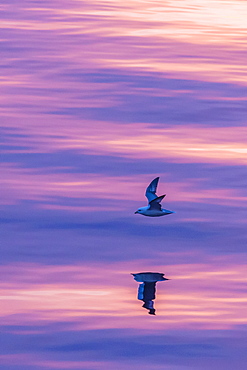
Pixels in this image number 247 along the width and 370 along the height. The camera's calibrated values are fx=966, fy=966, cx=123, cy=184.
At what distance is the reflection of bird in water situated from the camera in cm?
1622

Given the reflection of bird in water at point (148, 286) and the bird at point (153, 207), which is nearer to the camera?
the reflection of bird in water at point (148, 286)

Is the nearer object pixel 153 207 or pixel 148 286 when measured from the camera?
pixel 148 286

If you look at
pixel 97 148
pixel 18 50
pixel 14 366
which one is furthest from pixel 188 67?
pixel 14 366

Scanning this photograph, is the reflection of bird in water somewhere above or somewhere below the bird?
below

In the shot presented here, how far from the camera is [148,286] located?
16.7 metres

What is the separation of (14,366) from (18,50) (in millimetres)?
20766

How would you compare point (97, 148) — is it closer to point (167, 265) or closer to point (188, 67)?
point (167, 265)

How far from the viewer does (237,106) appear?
27.0 meters

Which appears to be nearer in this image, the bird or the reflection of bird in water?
the reflection of bird in water

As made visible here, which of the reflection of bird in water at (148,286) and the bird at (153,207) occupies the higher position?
the bird at (153,207)

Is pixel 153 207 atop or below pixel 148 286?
atop

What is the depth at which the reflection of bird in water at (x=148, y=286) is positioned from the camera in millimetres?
16219

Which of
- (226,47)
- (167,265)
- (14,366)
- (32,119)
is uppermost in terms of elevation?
(226,47)

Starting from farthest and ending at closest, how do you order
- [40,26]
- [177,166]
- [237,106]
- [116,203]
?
[40,26] < [237,106] < [177,166] < [116,203]
